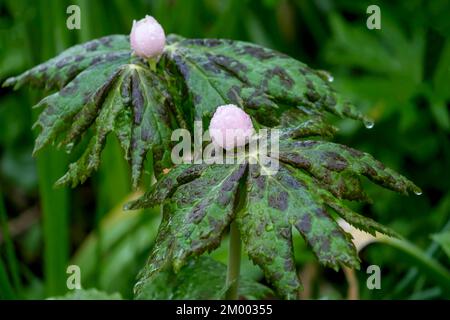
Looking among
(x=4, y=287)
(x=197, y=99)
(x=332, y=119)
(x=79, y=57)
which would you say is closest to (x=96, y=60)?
(x=79, y=57)

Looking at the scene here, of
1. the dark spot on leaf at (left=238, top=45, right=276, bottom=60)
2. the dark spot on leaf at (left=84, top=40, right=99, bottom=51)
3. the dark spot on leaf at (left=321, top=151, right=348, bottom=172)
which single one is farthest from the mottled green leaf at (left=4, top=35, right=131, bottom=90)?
the dark spot on leaf at (left=321, top=151, right=348, bottom=172)

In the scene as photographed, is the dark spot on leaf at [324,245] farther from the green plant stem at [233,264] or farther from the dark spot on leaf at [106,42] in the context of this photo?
the dark spot on leaf at [106,42]

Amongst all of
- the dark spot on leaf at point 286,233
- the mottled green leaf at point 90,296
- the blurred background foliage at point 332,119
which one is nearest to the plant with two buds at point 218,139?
the dark spot on leaf at point 286,233

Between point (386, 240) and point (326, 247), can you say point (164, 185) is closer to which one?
point (326, 247)

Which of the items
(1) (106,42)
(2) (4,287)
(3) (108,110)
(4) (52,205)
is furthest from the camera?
(4) (52,205)

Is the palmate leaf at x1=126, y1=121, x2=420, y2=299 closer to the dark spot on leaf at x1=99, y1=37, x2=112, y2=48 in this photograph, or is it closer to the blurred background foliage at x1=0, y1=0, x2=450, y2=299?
the dark spot on leaf at x1=99, y1=37, x2=112, y2=48

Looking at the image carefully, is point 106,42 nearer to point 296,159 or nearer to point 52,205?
point 296,159

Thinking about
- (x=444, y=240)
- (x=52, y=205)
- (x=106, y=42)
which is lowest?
(x=52, y=205)
